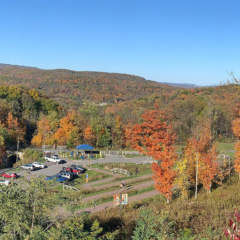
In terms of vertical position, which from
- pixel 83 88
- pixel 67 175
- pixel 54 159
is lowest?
pixel 54 159

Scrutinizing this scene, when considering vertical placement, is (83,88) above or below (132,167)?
above

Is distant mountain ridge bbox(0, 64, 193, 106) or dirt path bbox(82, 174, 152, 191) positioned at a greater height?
distant mountain ridge bbox(0, 64, 193, 106)

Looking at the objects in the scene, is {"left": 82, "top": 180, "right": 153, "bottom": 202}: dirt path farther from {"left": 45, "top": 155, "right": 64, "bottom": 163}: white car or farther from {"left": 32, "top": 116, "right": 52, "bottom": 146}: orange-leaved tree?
{"left": 32, "top": 116, "right": 52, "bottom": 146}: orange-leaved tree

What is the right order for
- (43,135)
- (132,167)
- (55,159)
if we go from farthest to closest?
(43,135)
(55,159)
(132,167)

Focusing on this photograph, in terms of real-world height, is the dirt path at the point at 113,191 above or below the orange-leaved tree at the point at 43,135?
below

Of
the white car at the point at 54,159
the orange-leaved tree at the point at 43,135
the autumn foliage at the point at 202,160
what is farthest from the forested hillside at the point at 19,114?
the autumn foliage at the point at 202,160

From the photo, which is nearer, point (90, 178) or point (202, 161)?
point (202, 161)

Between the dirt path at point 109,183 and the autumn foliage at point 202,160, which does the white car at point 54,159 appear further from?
the autumn foliage at point 202,160

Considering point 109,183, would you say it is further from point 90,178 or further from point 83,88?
point 83,88

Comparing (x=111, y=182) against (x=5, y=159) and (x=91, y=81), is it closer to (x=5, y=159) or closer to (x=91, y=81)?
(x=5, y=159)

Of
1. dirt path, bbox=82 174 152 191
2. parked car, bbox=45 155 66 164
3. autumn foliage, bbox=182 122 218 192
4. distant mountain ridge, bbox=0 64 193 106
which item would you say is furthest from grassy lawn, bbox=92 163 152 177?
distant mountain ridge, bbox=0 64 193 106

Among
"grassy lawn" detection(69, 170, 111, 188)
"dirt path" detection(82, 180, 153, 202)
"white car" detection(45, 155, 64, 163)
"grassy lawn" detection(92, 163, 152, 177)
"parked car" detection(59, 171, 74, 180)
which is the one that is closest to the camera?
"dirt path" detection(82, 180, 153, 202)

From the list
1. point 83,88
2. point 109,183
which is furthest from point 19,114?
point 83,88

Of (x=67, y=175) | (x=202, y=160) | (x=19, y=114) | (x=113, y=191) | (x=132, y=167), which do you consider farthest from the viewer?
(x=19, y=114)
